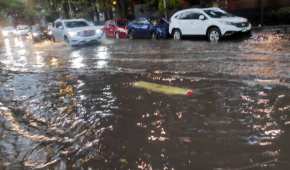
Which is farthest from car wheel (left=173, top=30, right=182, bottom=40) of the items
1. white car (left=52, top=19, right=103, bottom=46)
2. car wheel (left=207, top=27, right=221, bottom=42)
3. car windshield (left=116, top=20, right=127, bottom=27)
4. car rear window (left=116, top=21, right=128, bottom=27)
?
car windshield (left=116, top=20, right=127, bottom=27)

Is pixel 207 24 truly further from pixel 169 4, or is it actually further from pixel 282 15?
pixel 169 4

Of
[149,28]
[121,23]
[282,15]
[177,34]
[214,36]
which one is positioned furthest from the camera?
[121,23]

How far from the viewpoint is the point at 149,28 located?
Answer: 27625 mm

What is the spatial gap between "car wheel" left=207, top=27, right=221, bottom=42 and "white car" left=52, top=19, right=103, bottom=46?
23.7ft

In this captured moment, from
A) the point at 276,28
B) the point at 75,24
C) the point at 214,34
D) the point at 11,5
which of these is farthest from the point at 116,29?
the point at 11,5

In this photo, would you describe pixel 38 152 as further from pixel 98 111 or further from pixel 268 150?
pixel 268 150

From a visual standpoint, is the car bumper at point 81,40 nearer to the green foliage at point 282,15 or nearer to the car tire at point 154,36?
the car tire at point 154,36

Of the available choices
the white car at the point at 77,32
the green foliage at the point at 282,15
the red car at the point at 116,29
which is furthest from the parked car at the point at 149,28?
the green foliage at the point at 282,15

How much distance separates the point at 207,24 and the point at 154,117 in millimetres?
14485

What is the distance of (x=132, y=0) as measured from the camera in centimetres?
4184

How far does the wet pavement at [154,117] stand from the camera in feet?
21.4

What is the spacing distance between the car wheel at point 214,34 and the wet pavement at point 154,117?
591 cm

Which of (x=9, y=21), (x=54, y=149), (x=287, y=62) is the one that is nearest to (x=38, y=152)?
(x=54, y=149)

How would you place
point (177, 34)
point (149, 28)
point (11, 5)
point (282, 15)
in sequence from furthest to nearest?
1. point (11, 5)
2. point (149, 28)
3. point (282, 15)
4. point (177, 34)
